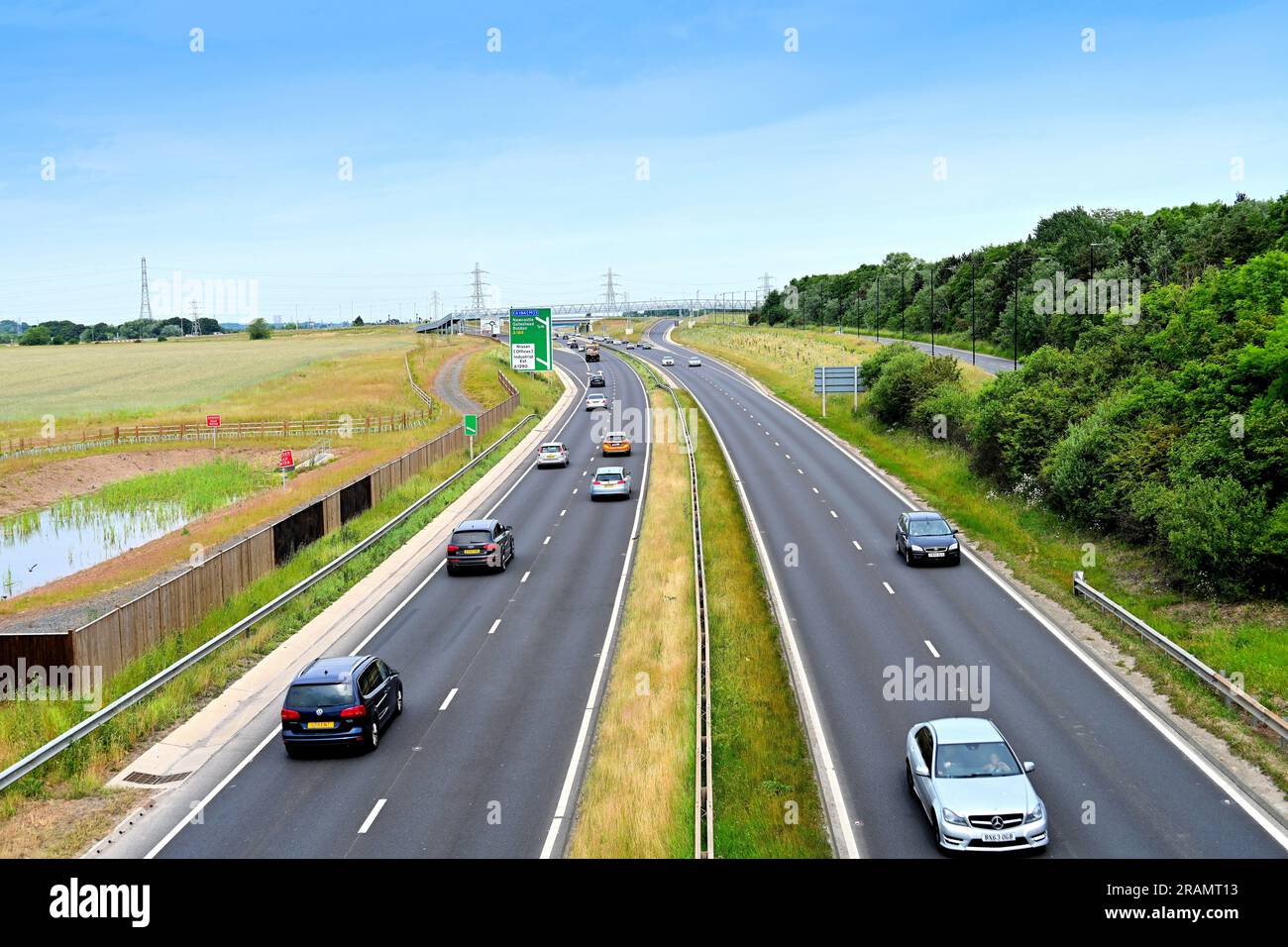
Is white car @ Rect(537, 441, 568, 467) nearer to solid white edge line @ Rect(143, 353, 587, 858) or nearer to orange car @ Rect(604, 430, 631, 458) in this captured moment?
orange car @ Rect(604, 430, 631, 458)

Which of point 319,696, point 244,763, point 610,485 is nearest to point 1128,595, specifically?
point 319,696

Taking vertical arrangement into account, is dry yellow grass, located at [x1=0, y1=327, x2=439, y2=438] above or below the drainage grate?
above

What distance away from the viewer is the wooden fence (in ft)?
73.3

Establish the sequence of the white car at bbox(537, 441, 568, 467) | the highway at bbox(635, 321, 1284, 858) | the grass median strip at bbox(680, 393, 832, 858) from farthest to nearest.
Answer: the white car at bbox(537, 441, 568, 467) → the grass median strip at bbox(680, 393, 832, 858) → the highway at bbox(635, 321, 1284, 858)

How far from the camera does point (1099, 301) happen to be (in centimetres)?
8800

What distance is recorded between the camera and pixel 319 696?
19.5 m

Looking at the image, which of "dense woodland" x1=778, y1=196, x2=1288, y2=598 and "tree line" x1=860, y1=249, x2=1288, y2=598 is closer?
"tree line" x1=860, y1=249, x2=1288, y2=598

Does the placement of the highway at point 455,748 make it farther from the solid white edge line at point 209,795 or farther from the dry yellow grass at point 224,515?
the dry yellow grass at point 224,515

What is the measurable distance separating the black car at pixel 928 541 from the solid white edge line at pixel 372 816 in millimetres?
20256

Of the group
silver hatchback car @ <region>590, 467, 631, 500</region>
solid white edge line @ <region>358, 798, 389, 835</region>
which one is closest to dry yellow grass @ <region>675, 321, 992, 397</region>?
silver hatchback car @ <region>590, 467, 631, 500</region>

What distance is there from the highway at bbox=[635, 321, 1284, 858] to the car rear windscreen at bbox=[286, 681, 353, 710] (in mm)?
8740
